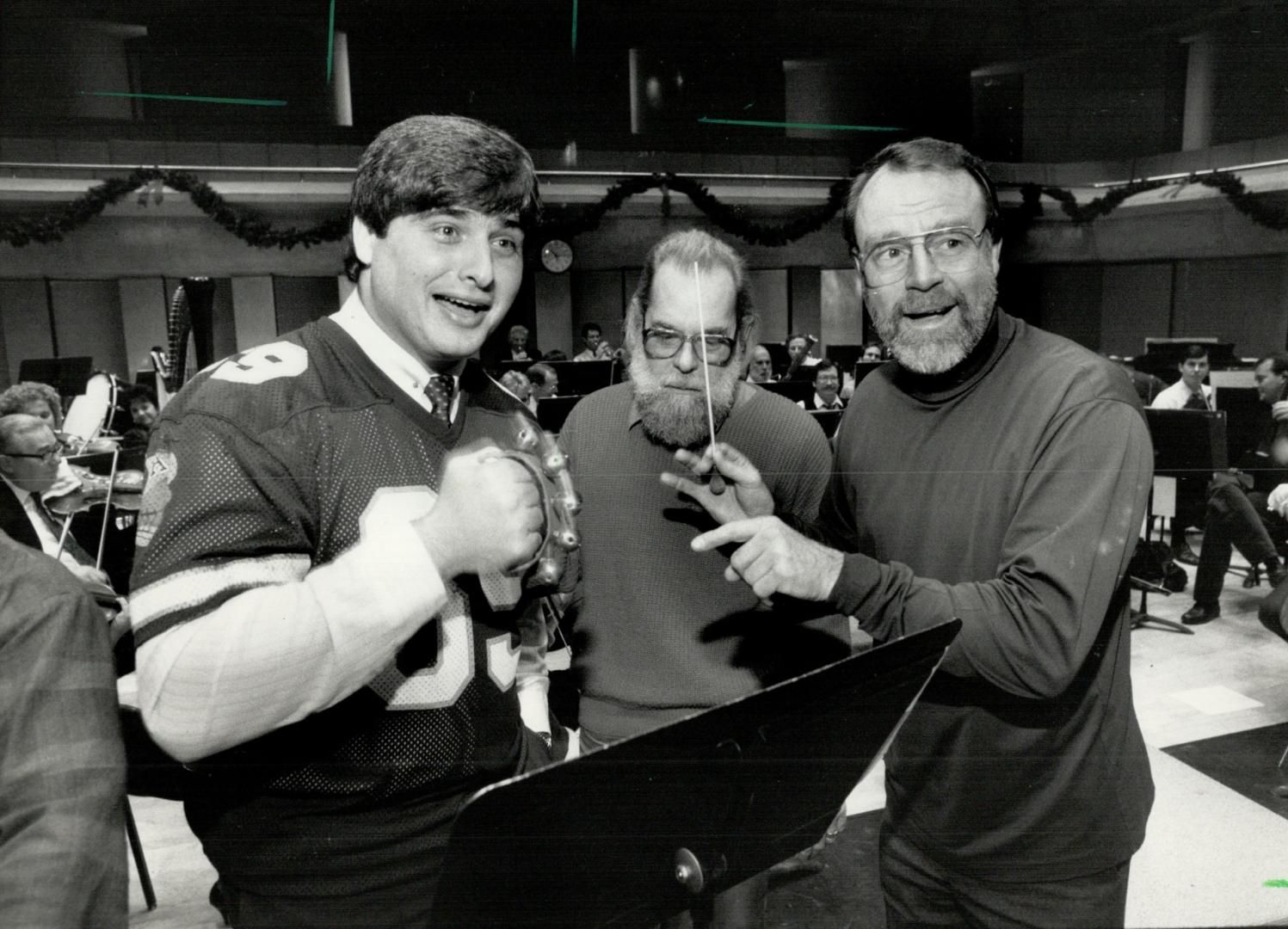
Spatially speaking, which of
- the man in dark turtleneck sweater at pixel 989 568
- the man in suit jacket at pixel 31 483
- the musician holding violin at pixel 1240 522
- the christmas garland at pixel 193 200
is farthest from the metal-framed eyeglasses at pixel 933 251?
the musician holding violin at pixel 1240 522

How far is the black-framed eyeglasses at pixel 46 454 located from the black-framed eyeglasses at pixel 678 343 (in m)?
0.97

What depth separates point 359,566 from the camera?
0.72 metres

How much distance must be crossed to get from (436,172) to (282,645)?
1.67 feet

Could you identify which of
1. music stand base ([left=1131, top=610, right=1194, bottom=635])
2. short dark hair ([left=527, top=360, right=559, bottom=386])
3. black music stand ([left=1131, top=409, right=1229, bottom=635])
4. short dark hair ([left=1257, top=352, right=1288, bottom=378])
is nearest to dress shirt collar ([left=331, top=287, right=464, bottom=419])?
short dark hair ([left=527, top=360, right=559, bottom=386])

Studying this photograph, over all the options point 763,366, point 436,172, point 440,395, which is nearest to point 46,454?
point 440,395

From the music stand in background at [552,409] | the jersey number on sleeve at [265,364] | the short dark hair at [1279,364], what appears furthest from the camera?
the short dark hair at [1279,364]

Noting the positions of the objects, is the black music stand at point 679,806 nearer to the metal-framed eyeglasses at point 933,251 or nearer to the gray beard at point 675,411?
the metal-framed eyeglasses at point 933,251

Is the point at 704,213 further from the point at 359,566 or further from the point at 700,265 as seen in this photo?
the point at 359,566

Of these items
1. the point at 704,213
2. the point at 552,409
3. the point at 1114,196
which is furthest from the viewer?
the point at 552,409

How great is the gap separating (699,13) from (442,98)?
0.46 metres

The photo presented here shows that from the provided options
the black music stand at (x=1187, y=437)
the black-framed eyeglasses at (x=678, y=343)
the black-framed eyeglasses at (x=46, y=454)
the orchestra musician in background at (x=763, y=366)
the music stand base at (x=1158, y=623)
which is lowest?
the music stand base at (x=1158, y=623)

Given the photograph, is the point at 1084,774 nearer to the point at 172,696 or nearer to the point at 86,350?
the point at 172,696

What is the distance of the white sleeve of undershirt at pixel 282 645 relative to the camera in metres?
0.69

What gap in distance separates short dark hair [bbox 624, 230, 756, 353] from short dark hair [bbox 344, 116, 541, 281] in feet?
2.23
